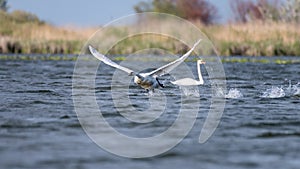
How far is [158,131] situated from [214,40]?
29147 mm

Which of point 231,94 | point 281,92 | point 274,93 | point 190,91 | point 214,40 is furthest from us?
point 214,40

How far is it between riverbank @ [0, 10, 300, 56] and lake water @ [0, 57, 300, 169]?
798 inches

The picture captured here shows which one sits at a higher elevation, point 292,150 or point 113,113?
point 292,150

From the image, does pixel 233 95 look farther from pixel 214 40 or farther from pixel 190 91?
pixel 214 40

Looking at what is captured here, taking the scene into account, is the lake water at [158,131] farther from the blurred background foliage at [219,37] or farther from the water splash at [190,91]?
the blurred background foliage at [219,37]

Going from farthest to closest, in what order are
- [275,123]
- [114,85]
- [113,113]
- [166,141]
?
[114,85] < [113,113] < [275,123] < [166,141]

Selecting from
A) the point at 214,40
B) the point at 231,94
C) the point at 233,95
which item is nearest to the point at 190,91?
the point at 231,94

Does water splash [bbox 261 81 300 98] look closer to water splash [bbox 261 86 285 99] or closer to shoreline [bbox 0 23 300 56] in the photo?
water splash [bbox 261 86 285 99]

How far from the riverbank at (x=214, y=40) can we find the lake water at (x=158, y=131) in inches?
798

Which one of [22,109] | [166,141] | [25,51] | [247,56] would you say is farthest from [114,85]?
[25,51]

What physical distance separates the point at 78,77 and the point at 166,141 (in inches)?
555

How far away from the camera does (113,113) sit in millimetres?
13688

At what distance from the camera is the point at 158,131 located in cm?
1141

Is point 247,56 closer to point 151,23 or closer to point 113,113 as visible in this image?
point 151,23
